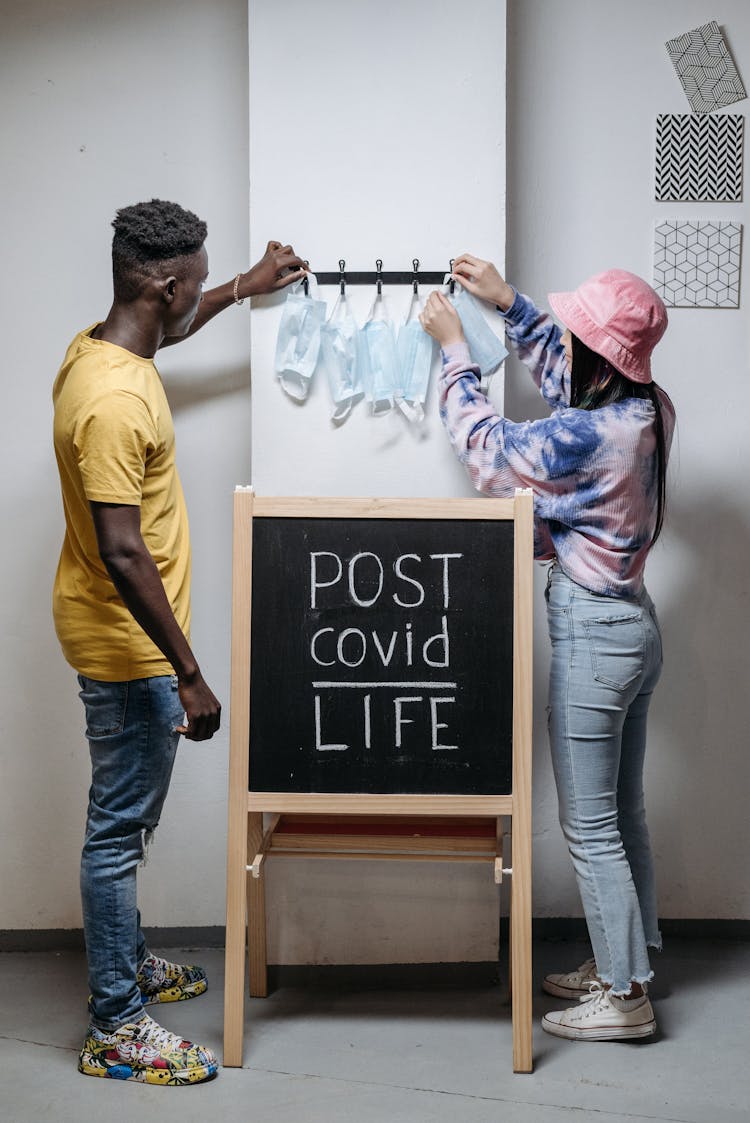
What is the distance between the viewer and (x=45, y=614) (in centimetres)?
258

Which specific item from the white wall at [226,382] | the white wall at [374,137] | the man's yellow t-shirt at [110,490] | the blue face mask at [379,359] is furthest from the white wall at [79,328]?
the man's yellow t-shirt at [110,490]

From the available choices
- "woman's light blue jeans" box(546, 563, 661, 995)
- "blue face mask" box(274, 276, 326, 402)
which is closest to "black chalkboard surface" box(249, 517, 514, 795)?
"woman's light blue jeans" box(546, 563, 661, 995)

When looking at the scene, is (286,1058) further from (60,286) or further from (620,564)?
(60,286)

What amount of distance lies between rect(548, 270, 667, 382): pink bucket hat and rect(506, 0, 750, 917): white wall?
0.51 meters

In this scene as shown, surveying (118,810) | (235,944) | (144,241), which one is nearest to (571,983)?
(235,944)

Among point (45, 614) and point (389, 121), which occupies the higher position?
point (389, 121)

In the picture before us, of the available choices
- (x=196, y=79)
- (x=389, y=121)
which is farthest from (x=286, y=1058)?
(x=196, y=79)

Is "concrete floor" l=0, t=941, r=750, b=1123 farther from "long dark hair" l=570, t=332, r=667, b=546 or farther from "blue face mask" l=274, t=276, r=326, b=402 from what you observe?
"blue face mask" l=274, t=276, r=326, b=402

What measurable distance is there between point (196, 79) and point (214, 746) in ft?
5.18

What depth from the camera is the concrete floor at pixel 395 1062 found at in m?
1.89

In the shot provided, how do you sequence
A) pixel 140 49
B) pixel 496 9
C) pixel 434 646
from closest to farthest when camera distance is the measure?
1. pixel 434 646
2. pixel 496 9
3. pixel 140 49

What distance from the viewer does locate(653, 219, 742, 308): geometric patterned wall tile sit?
2.52 meters

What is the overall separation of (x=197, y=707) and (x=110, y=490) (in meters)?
0.42

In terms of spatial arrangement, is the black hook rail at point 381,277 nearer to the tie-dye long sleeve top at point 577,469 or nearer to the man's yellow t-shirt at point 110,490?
the tie-dye long sleeve top at point 577,469
